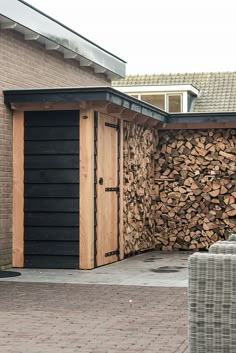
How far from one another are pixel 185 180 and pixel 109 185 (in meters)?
3.22

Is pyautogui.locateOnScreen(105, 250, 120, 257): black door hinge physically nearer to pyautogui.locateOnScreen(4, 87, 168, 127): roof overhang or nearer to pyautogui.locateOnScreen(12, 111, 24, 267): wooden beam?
pyautogui.locateOnScreen(12, 111, 24, 267): wooden beam

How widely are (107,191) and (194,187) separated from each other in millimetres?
3391

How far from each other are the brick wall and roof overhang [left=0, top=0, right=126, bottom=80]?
20cm

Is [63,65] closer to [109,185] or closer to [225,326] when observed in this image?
[109,185]

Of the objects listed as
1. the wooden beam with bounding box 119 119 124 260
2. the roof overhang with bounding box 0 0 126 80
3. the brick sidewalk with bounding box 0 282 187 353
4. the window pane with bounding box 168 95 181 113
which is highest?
the window pane with bounding box 168 95 181 113

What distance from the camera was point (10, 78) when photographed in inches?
477

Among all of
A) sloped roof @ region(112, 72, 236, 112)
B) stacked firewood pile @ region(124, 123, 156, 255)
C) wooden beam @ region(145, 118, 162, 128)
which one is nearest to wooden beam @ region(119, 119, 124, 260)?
stacked firewood pile @ region(124, 123, 156, 255)

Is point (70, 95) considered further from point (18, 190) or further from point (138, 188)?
point (138, 188)

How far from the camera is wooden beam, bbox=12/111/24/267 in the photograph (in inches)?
474

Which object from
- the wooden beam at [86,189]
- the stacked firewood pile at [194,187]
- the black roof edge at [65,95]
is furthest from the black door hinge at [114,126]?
the stacked firewood pile at [194,187]

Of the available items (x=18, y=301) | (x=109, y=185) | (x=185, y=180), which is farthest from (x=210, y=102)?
(x=18, y=301)

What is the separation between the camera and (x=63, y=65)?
14547 millimetres

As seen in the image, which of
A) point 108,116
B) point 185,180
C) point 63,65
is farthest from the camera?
point 185,180

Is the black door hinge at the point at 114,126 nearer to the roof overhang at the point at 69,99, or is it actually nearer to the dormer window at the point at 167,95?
the roof overhang at the point at 69,99
